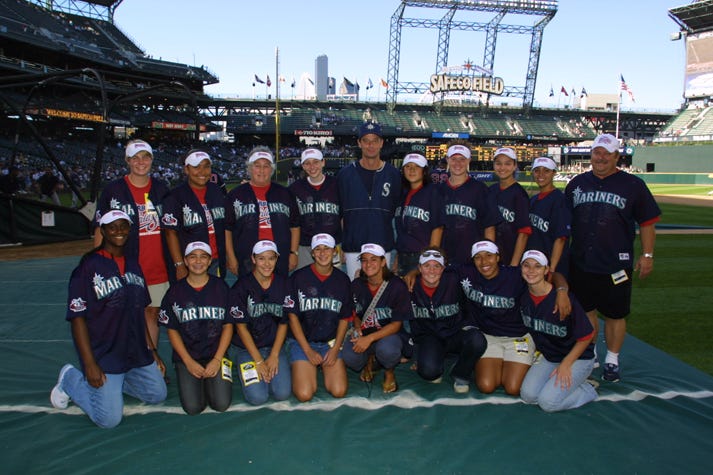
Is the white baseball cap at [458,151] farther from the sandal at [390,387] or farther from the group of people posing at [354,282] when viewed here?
the sandal at [390,387]

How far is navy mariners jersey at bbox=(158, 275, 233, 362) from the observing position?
4.31m

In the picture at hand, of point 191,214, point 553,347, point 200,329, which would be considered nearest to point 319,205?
point 191,214

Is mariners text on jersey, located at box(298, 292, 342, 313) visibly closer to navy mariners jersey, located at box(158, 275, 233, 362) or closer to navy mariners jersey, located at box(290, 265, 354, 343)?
navy mariners jersey, located at box(290, 265, 354, 343)

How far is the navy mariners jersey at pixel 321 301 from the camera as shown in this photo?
4668 mm

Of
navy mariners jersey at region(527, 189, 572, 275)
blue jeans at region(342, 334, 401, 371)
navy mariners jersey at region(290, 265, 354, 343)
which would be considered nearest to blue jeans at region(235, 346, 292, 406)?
navy mariners jersey at region(290, 265, 354, 343)

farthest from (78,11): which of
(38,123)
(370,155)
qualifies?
(370,155)

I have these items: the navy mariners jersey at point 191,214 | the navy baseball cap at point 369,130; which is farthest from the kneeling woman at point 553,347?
the navy mariners jersey at point 191,214

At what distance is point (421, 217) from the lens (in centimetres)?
516

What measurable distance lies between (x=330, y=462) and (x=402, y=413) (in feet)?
2.90

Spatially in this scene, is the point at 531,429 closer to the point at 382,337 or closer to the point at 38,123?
the point at 382,337

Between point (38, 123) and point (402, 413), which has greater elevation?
point (38, 123)

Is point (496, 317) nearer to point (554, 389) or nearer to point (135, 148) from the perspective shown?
point (554, 389)

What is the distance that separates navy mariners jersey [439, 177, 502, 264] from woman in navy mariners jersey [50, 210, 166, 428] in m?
3.02

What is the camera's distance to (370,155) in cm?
518
